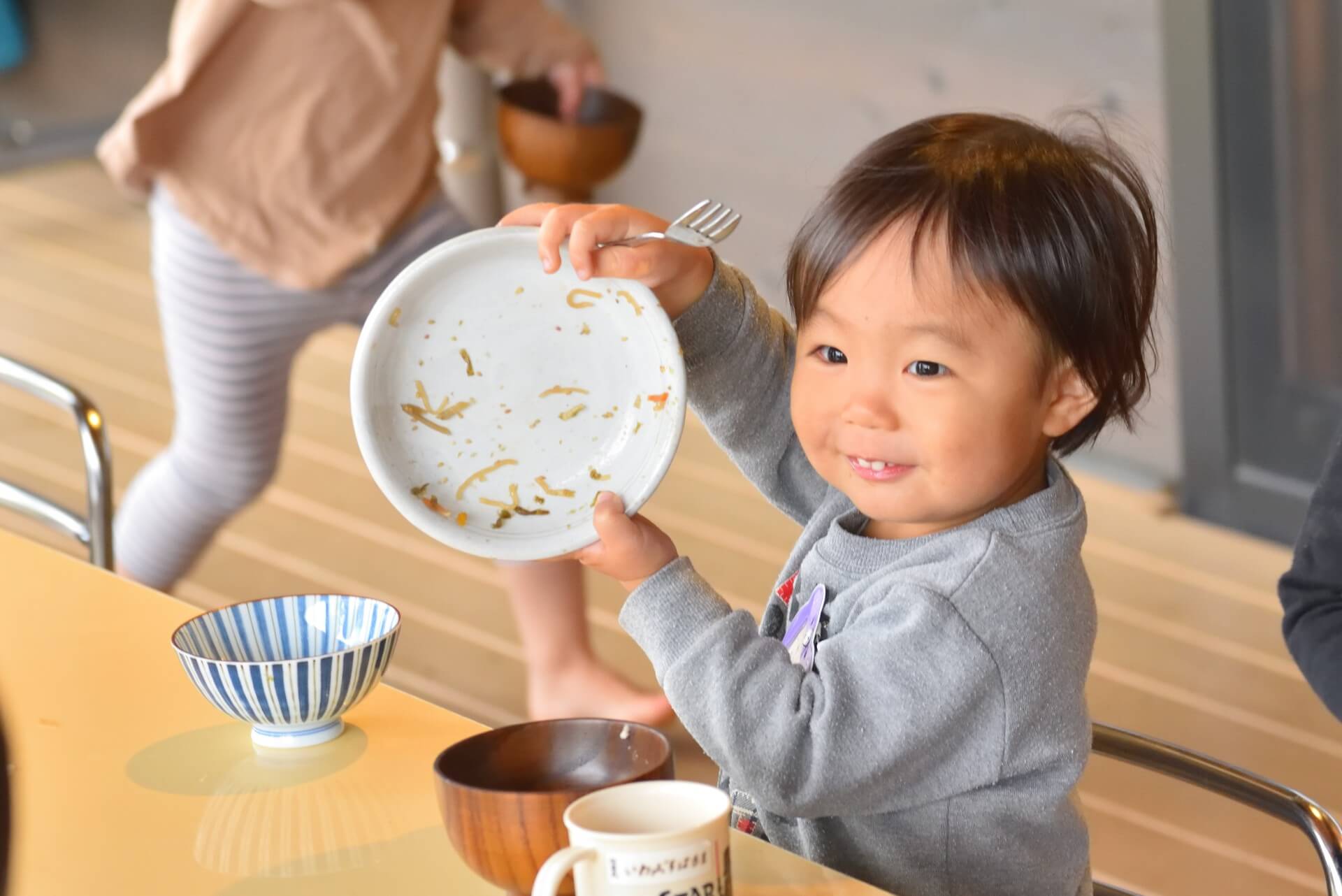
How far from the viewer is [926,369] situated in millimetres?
1053

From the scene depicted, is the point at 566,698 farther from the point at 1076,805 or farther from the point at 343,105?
the point at 1076,805

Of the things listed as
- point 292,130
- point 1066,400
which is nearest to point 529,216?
point 1066,400

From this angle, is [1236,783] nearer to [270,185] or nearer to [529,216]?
[529,216]

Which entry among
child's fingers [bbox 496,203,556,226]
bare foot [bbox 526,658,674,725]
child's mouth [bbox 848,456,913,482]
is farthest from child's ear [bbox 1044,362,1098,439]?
bare foot [bbox 526,658,674,725]

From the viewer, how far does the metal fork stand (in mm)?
1073

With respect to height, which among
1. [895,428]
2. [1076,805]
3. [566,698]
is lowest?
[566,698]

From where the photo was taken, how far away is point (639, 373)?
1.10 meters

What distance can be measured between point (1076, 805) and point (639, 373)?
40 centimetres

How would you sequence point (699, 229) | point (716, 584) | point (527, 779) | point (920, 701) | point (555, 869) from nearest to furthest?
1. point (555, 869)
2. point (527, 779)
3. point (920, 701)
4. point (699, 229)
5. point (716, 584)

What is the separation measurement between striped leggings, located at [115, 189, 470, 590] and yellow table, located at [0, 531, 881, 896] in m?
0.87

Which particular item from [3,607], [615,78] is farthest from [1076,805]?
[615,78]

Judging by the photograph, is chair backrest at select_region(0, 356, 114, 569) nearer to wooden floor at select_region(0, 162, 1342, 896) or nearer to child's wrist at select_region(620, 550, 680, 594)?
child's wrist at select_region(620, 550, 680, 594)

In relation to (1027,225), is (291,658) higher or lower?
lower

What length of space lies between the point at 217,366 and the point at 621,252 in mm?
1149
